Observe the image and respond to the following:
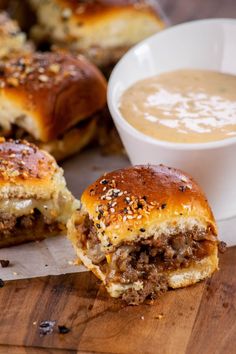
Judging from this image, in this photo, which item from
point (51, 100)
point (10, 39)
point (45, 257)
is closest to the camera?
point (45, 257)

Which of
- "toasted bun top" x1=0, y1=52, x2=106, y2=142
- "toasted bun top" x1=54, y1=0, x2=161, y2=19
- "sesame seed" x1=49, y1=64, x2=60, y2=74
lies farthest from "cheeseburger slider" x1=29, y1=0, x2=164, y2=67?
"sesame seed" x1=49, y1=64, x2=60, y2=74

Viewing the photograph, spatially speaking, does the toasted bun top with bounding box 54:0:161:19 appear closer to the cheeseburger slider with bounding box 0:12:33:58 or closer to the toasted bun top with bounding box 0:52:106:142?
the cheeseburger slider with bounding box 0:12:33:58

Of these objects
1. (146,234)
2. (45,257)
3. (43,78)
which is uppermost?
(43,78)

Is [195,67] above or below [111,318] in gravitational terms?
above

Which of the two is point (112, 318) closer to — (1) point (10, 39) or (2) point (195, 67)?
(2) point (195, 67)

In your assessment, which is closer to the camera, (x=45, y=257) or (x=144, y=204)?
(x=144, y=204)

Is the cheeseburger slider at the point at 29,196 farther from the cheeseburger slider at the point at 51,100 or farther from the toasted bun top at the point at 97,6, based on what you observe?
the toasted bun top at the point at 97,6

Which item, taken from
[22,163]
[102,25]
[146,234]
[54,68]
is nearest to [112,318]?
[146,234]
